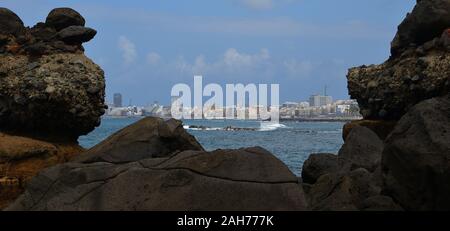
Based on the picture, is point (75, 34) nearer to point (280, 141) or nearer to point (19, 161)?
point (19, 161)

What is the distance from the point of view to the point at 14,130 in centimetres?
1201

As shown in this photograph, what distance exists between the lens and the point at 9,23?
42.4 ft

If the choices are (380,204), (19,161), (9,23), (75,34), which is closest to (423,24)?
(75,34)

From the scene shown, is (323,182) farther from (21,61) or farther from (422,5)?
(422,5)

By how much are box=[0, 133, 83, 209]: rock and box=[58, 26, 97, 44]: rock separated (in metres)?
2.53

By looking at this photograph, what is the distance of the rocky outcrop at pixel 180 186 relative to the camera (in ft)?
23.4

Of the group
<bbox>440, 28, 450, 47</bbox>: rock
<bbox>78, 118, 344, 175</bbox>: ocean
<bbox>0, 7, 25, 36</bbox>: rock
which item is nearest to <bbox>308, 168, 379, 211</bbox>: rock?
<bbox>440, 28, 450, 47</bbox>: rock

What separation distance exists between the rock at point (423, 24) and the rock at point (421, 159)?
867 cm

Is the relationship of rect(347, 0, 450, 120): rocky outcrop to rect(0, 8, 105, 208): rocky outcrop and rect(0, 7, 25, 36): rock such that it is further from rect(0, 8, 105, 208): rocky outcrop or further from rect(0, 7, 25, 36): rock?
rect(0, 7, 25, 36): rock

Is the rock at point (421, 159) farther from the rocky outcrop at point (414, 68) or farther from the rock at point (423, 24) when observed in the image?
the rock at point (423, 24)

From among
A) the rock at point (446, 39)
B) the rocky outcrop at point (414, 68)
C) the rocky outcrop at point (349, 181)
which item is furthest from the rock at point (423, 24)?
the rocky outcrop at point (349, 181)

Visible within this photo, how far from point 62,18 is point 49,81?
6.66ft

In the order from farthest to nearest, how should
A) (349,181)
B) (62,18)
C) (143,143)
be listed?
(62,18), (143,143), (349,181)
